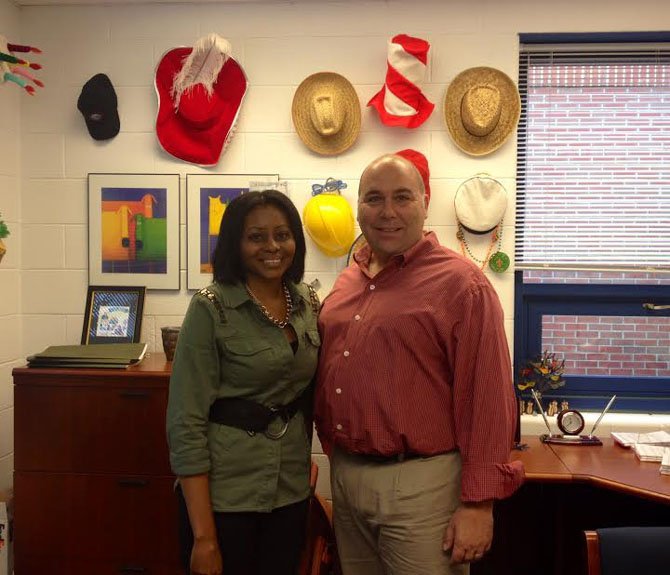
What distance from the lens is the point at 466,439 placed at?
154 cm

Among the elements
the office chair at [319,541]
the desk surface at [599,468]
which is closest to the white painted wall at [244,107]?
the desk surface at [599,468]

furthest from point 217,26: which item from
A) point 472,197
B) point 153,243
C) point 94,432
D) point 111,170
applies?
point 94,432

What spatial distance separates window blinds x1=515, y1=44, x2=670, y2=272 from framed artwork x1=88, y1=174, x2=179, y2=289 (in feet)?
5.24

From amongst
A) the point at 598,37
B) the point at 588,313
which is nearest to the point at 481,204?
the point at 588,313

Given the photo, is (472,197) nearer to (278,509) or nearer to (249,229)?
(249,229)

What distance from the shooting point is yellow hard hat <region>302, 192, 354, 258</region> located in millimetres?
2689

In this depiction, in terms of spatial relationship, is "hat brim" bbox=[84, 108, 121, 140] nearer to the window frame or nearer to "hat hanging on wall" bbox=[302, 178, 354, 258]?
"hat hanging on wall" bbox=[302, 178, 354, 258]

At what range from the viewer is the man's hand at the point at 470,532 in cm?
150

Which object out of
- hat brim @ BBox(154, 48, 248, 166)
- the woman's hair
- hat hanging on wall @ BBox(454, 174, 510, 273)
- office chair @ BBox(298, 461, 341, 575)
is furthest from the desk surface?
hat brim @ BBox(154, 48, 248, 166)

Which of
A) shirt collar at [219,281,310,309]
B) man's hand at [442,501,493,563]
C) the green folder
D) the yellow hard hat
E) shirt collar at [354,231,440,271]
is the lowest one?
man's hand at [442,501,493,563]

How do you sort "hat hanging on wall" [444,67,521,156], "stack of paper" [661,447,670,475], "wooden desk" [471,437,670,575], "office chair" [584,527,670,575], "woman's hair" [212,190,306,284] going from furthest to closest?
"hat hanging on wall" [444,67,521,156] → "wooden desk" [471,437,670,575] → "stack of paper" [661,447,670,475] → "woman's hair" [212,190,306,284] → "office chair" [584,527,670,575]

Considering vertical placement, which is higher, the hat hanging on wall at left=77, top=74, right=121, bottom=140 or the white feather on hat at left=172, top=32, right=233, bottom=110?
the white feather on hat at left=172, top=32, right=233, bottom=110

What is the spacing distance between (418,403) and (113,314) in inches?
69.3

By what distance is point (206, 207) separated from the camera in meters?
2.87
